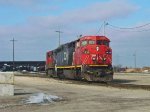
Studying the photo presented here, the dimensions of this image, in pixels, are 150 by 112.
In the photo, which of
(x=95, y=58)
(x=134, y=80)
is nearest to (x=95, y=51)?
(x=95, y=58)

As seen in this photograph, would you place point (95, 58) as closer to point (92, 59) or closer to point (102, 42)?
point (92, 59)

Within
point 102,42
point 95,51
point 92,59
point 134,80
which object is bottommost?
point 134,80

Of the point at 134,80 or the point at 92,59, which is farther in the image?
the point at 134,80

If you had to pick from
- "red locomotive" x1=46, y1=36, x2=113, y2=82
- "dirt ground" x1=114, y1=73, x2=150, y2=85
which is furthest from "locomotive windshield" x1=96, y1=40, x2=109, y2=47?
"dirt ground" x1=114, y1=73, x2=150, y2=85

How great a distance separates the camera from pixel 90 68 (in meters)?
35.4

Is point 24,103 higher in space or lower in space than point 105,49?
lower

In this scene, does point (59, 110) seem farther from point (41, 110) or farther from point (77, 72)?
point (77, 72)

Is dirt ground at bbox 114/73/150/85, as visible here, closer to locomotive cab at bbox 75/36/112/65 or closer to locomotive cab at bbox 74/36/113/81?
locomotive cab at bbox 74/36/113/81

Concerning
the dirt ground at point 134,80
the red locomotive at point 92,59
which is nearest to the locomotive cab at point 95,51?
the red locomotive at point 92,59

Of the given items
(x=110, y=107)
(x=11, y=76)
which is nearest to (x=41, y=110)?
(x=110, y=107)

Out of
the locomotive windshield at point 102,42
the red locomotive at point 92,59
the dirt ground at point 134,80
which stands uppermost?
the locomotive windshield at point 102,42

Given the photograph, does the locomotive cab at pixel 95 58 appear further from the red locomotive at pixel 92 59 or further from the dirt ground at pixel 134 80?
the dirt ground at pixel 134 80

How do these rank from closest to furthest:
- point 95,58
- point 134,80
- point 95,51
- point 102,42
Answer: point 95,58 < point 95,51 < point 102,42 < point 134,80

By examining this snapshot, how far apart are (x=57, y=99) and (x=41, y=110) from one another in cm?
381
